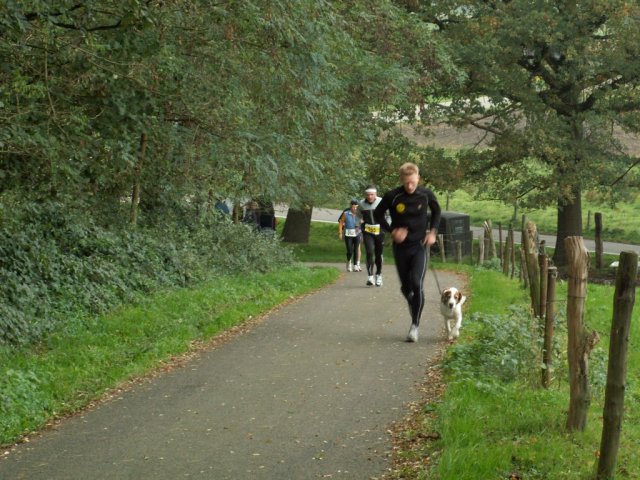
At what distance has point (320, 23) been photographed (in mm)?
12797

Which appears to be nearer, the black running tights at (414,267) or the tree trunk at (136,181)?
the black running tights at (414,267)

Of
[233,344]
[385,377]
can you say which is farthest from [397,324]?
[385,377]

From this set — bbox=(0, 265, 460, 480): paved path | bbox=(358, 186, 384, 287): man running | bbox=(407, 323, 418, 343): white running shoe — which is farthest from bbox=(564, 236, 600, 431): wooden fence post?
bbox=(358, 186, 384, 287): man running

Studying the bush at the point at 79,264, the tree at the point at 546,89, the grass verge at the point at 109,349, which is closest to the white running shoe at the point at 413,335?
the grass verge at the point at 109,349

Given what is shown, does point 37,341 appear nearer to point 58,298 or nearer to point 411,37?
point 58,298

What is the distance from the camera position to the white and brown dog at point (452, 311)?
11.9 metres

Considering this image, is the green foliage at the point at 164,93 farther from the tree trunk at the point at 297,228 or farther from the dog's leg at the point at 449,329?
the tree trunk at the point at 297,228

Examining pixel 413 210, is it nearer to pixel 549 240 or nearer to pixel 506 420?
pixel 506 420

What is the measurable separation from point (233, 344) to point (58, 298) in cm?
259

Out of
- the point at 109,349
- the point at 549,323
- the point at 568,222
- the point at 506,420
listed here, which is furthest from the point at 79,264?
the point at 568,222

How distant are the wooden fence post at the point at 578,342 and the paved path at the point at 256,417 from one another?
4.54ft

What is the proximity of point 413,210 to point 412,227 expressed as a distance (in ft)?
0.67

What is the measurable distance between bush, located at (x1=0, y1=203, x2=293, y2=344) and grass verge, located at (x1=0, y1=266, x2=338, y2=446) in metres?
0.34

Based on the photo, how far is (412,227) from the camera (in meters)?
11.7
